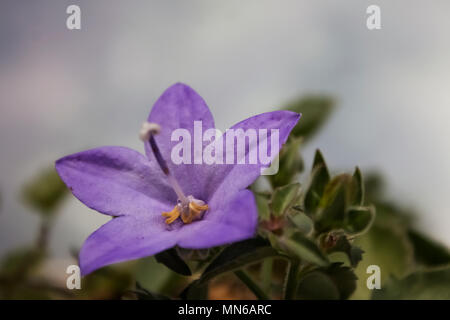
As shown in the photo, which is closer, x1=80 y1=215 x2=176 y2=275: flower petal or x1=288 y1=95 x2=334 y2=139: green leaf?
x1=80 y1=215 x2=176 y2=275: flower petal

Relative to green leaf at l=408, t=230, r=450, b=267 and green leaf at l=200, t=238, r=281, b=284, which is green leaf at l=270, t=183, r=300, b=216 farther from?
green leaf at l=408, t=230, r=450, b=267

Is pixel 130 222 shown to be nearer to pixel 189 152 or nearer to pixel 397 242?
pixel 189 152

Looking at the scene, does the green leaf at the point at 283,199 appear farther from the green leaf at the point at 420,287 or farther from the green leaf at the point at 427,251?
the green leaf at the point at 427,251

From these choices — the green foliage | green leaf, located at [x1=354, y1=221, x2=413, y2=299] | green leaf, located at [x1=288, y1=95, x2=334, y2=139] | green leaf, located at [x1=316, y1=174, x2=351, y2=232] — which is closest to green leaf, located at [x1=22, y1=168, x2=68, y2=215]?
the green foliage

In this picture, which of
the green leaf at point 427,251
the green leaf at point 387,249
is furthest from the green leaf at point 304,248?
the green leaf at point 427,251

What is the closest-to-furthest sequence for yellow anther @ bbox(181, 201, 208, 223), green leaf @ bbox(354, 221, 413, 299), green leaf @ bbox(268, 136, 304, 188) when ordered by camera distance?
yellow anther @ bbox(181, 201, 208, 223), green leaf @ bbox(268, 136, 304, 188), green leaf @ bbox(354, 221, 413, 299)

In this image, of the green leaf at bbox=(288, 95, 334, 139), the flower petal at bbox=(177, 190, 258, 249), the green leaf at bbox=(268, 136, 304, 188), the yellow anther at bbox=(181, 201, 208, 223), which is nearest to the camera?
the flower petal at bbox=(177, 190, 258, 249)
